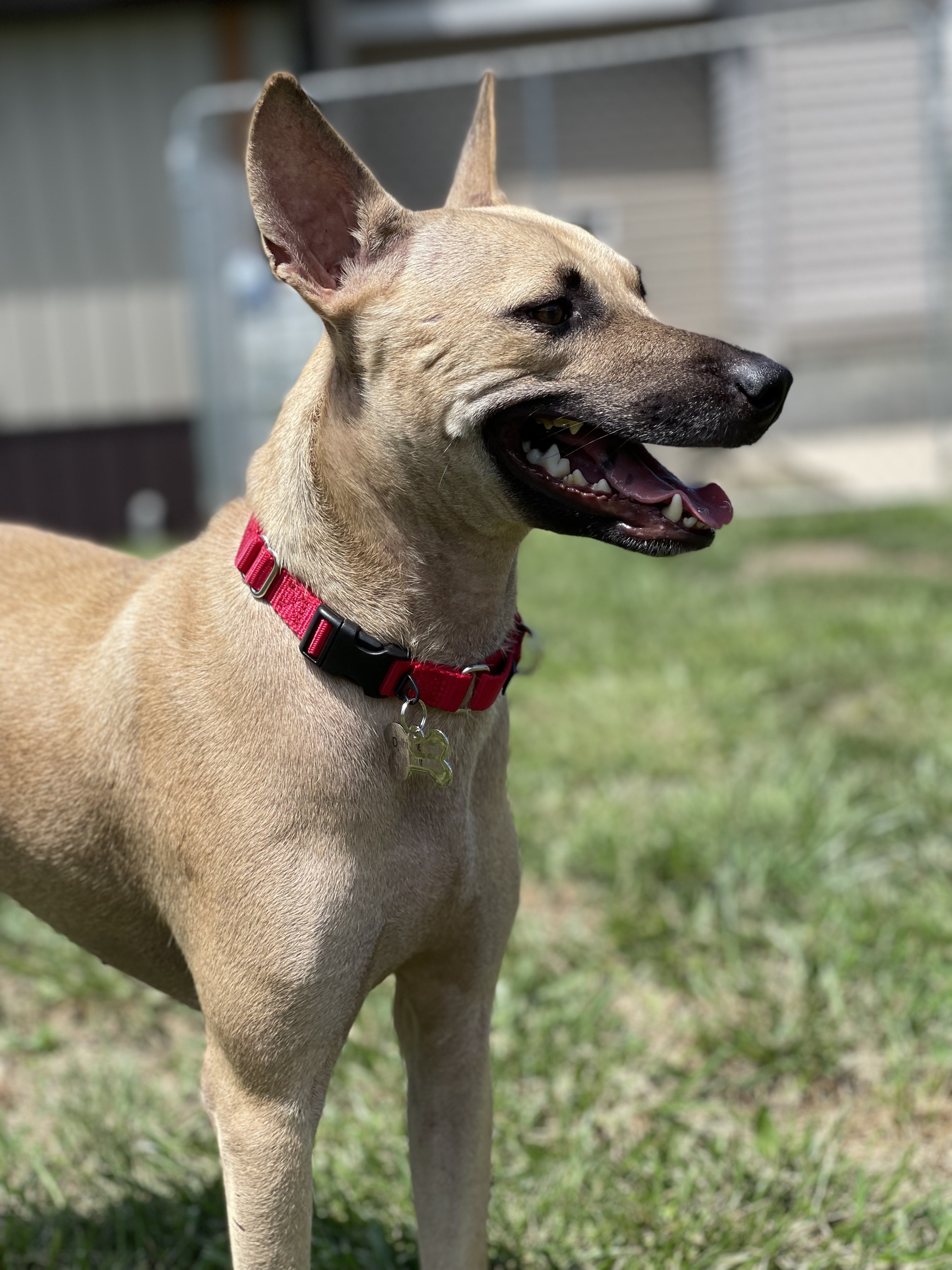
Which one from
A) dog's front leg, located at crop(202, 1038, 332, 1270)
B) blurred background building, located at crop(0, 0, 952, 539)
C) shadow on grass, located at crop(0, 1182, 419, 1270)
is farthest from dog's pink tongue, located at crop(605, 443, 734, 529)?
blurred background building, located at crop(0, 0, 952, 539)

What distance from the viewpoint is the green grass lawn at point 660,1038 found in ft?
8.32

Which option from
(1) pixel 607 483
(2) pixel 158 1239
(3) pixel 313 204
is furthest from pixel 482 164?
(2) pixel 158 1239

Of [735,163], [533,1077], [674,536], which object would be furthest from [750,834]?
[735,163]

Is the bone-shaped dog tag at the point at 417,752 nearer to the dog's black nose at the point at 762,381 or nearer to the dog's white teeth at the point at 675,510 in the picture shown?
the dog's white teeth at the point at 675,510

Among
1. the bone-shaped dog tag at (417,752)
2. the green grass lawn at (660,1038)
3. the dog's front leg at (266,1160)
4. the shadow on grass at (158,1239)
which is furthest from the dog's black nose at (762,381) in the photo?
the shadow on grass at (158,1239)

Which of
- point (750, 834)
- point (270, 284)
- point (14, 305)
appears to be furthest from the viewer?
point (14, 305)

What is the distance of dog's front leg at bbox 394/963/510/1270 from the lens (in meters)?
2.12

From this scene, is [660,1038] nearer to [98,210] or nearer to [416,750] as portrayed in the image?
[416,750]

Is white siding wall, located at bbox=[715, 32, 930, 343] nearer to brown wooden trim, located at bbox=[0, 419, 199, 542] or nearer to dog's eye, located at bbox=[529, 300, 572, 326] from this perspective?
brown wooden trim, located at bbox=[0, 419, 199, 542]

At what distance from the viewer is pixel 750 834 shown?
155 inches

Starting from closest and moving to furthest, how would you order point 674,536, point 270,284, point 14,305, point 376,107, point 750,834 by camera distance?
point 674,536 < point 750,834 < point 270,284 < point 14,305 < point 376,107

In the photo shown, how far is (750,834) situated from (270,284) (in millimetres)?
6225

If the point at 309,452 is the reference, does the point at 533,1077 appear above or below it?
below

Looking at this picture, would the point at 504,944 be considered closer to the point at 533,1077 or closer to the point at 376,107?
the point at 533,1077
